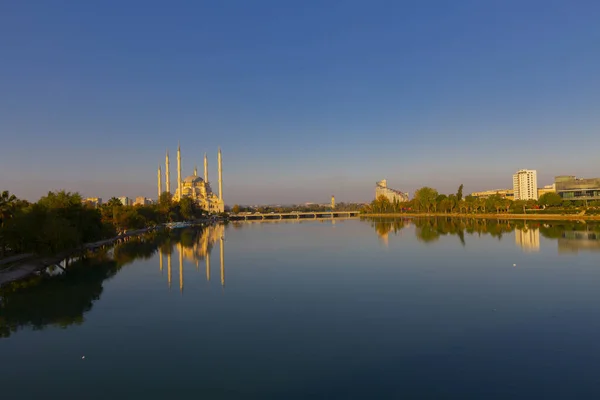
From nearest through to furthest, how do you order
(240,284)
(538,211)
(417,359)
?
(417,359) < (240,284) < (538,211)

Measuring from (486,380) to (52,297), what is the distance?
Answer: 17697 mm

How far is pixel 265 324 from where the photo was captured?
13273mm

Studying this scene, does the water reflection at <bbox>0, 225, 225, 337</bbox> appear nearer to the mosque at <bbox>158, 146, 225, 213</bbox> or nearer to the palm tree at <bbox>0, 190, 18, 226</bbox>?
the palm tree at <bbox>0, 190, 18, 226</bbox>

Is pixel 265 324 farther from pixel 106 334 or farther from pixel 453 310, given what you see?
pixel 453 310

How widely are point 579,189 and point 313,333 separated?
8822cm

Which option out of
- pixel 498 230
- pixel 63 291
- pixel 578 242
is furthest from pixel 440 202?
pixel 63 291

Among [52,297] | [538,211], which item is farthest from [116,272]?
[538,211]

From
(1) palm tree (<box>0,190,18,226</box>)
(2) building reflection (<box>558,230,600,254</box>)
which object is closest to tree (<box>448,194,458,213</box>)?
(2) building reflection (<box>558,230,600,254</box>)

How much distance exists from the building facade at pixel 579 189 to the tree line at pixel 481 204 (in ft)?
7.40

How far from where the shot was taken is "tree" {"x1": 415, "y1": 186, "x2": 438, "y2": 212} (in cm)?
9625

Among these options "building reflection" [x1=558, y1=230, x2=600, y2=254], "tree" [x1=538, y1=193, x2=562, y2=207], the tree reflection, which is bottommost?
"building reflection" [x1=558, y1=230, x2=600, y2=254]

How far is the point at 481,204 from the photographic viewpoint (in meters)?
83.9

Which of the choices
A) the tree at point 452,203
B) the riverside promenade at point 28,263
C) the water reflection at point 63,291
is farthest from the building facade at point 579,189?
the riverside promenade at point 28,263

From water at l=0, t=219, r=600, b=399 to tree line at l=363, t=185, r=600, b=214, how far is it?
57862mm
